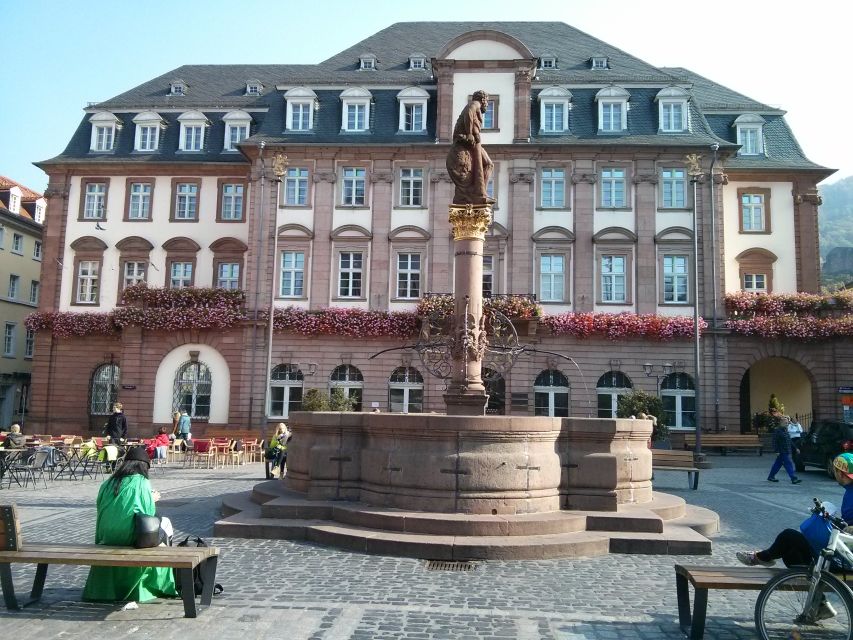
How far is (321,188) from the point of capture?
34.8 metres

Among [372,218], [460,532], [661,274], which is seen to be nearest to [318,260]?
[372,218]

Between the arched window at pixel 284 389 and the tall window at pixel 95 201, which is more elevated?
the tall window at pixel 95 201

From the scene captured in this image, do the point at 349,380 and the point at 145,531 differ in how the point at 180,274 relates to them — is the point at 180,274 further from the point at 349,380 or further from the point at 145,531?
the point at 145,531

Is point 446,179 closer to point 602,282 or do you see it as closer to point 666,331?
point 602,282

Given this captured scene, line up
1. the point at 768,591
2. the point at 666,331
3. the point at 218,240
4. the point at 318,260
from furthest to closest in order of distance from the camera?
the point at 218,240 → the point at 318,260 → the point at 666,331 → the point at 768,591

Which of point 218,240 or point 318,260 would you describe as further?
point 218,240

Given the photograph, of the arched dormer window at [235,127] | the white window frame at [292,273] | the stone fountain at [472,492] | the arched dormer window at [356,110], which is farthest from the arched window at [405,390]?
the stone fountain at [472,492]

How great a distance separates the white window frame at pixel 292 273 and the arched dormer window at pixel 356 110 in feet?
20.2

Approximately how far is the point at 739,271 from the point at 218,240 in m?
23.7

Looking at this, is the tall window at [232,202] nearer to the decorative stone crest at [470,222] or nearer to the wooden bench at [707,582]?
the decorative stone crest at [470,222]

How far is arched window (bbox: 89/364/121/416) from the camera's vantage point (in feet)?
119

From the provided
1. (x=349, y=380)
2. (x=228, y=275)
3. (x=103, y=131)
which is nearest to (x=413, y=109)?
→ (x=228, y=275)

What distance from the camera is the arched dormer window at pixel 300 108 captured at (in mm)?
35750

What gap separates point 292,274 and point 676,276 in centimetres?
1653
